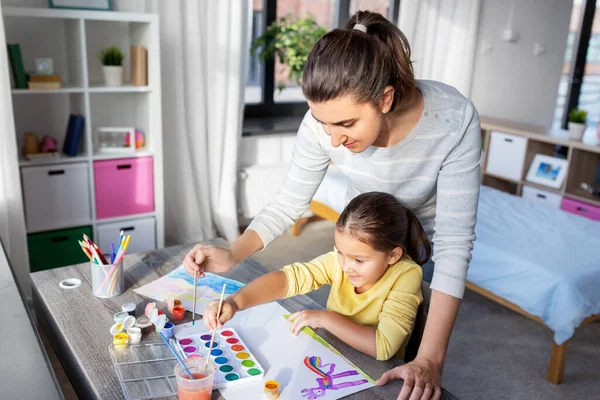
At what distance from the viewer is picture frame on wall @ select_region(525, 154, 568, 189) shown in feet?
12.0

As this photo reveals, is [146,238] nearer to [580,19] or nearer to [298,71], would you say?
[298,71]

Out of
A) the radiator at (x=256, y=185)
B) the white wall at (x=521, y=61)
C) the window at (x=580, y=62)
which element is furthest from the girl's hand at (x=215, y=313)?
the window at (x=580, y=62)

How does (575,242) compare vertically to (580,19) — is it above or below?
below

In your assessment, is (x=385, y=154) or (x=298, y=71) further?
(x=298, y=71)

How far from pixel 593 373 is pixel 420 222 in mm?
1444

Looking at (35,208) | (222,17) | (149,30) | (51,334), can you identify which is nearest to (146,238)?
(35,208)

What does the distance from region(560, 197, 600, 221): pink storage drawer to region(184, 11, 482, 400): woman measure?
7.99ft

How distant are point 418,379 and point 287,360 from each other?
0.26 m

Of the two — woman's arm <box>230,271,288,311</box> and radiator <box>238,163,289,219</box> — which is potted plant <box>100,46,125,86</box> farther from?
woman's arm <box>230,271,288,311</box>

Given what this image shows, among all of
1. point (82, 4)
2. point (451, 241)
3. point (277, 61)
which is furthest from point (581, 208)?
point (82, 4)

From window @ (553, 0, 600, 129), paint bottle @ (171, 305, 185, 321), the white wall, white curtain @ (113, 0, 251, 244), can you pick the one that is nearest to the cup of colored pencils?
paint bottle @ (171, 305, 185, 321)

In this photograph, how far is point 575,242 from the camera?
2.66 meters

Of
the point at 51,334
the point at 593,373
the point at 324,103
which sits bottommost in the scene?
the point at 593,373

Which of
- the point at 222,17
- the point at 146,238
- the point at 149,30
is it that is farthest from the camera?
the point at 222,17
